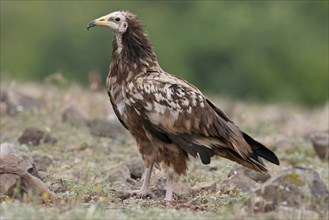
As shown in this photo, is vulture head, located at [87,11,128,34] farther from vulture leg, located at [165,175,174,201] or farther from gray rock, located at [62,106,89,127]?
gray rock, located at [62,106,89,127]


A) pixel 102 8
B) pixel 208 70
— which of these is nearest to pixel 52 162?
pixel 208 70

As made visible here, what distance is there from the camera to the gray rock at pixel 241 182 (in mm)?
10773

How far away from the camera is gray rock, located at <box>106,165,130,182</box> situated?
438 inches

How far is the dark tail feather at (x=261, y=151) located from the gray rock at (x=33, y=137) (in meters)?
3.89

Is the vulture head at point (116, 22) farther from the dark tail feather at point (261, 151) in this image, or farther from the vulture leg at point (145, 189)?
the dark tail feather at point (261, 151)

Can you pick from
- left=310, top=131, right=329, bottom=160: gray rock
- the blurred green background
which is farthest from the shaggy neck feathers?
the blurred green background

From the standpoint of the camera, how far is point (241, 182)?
10.9m

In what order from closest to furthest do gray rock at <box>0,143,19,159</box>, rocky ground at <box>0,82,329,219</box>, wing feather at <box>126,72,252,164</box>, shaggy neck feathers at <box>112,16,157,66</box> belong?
rocky ground at <box>0,82,329,219</box> → wing feather at <box>126,72,252,164</box> → shaggy neck feathers at <box>112,16,157,66</box> → gray rock at <box>0,143,19,159</box>

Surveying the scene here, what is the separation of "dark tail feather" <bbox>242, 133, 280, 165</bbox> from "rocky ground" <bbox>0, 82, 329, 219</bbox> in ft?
1.05

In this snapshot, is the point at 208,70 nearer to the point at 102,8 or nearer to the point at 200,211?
the point at 102,8

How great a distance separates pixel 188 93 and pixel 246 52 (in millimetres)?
41372

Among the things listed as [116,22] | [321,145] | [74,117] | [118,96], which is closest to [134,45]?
[116,22]

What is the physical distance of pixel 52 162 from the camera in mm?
12227

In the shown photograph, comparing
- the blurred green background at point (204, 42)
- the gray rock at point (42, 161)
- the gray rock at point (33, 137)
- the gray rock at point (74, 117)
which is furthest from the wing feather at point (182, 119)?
the blurred green background at point (204, 42)
